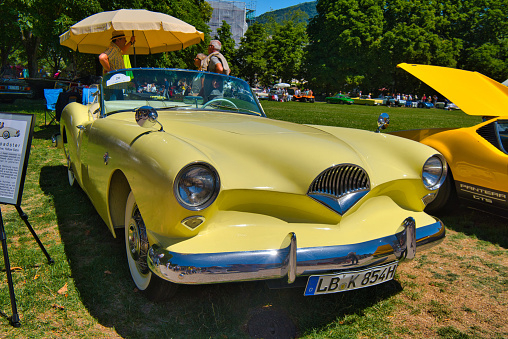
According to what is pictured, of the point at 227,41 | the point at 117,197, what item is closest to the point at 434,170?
the point at 117,197

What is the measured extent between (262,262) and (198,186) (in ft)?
1.64

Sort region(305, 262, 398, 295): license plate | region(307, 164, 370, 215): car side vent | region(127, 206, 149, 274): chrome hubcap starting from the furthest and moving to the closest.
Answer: region(127, 206, 149, 274): chrome hubcap
region(307, 164, 370, 215): car side vent
region(305, 262, 398, 295): license plate

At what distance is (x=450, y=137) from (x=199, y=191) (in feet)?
11.0

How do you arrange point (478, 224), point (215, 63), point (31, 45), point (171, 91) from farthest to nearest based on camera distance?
point (31, 45) < point (215, 63) < point (478, 224) < point (171, 91)

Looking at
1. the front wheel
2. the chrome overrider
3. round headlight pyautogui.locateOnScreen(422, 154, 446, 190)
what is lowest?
the front wheel

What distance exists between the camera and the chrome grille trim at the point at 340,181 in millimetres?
2348

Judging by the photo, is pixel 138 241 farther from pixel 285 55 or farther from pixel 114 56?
pixel 285 55

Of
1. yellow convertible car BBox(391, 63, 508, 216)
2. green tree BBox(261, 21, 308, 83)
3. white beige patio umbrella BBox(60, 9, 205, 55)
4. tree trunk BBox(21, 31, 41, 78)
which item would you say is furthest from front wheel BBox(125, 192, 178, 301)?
green tree BBox(261, 21, 308, 83)

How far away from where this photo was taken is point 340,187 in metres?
2.43

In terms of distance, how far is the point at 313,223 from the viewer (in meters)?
2.34

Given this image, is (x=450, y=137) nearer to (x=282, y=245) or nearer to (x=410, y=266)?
(x=410, y=266)

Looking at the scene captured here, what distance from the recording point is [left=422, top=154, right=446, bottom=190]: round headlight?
2.91 meters

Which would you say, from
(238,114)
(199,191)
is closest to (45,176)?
(238,114)

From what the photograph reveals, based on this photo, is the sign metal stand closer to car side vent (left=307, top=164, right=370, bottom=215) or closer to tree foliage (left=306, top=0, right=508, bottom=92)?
car side vent (left=307, top=164, right=370, bottom=215)
